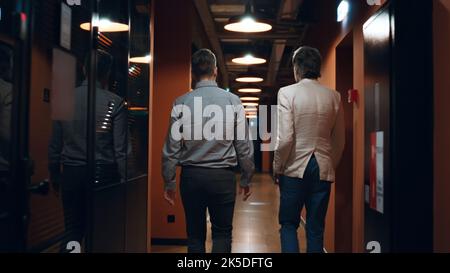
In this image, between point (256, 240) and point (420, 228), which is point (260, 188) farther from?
point (420, 228)

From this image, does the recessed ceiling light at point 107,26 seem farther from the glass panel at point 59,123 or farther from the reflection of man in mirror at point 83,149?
the reflection of man in mirror at point 83,149

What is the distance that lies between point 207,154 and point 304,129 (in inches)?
25.6

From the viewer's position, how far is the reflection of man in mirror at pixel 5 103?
75.8 inches

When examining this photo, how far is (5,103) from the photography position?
194 centimetres

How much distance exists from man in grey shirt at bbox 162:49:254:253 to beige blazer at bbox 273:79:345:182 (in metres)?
0.23

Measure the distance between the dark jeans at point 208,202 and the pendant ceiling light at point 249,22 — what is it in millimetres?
2464

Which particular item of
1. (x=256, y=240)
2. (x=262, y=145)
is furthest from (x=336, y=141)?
(x=262, y=145)

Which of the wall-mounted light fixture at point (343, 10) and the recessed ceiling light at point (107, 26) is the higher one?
the wall-mounted light fixture at point (343, 10)

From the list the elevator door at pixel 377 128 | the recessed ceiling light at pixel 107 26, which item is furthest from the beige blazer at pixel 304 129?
the recessed ceiling light at pixel 107 26

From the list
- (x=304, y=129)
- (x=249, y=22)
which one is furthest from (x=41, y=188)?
(x=249, y=22)

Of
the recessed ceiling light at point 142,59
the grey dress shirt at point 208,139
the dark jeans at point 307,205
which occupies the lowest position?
the dark jeans at point 307,205

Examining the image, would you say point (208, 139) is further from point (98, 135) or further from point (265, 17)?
point (265, 17)

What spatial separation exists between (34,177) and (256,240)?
153 inches
